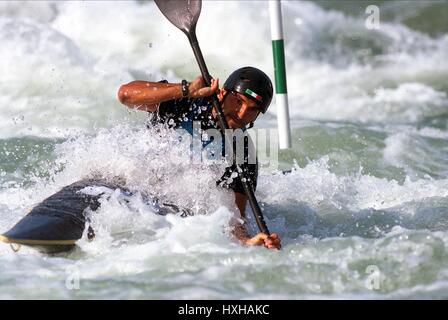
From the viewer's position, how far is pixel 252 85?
4840 millimetres

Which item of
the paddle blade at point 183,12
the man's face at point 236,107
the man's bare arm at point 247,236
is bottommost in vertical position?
the man's bare arm at point 247,236

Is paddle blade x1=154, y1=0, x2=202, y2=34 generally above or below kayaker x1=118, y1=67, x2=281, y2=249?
above

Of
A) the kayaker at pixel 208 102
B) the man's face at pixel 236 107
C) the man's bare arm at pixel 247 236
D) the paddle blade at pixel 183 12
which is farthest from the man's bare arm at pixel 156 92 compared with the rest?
the man's bare arm at pixel 247 236

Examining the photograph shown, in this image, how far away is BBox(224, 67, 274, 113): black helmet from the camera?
4.83 metres

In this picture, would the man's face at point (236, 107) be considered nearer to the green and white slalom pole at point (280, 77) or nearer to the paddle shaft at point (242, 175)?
the paddle shaft at point (242, 175)

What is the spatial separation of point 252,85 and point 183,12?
0.65 meters

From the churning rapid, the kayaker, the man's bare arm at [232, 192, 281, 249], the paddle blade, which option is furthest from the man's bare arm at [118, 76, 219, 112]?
the man's bare arm at [232, 192, 281, 249]

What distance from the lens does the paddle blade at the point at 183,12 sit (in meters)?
5.03

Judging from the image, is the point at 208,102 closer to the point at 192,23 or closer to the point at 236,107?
the point at 236,107

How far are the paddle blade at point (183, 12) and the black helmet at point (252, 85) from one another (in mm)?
393

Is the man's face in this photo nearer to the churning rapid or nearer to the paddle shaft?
the paddle shaft
